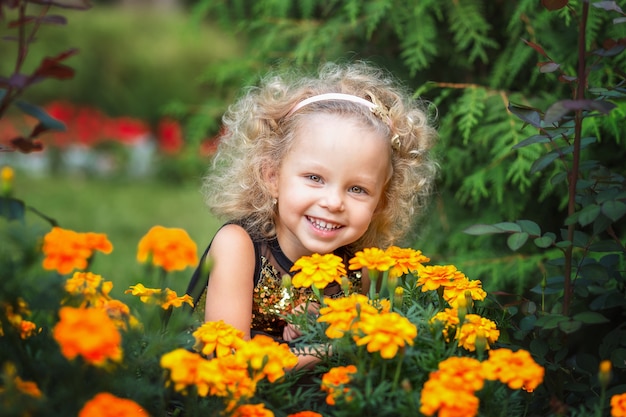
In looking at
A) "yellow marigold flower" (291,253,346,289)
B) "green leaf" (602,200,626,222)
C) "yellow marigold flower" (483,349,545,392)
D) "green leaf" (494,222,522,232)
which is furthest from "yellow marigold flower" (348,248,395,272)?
"green leaf" (602,200,626,222)

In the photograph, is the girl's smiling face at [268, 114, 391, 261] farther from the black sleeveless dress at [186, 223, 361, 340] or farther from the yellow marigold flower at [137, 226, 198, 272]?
the yellow marigold flower at [137, 226, 198, 272]

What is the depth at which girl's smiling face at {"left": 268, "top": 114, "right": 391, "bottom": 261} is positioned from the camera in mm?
2252

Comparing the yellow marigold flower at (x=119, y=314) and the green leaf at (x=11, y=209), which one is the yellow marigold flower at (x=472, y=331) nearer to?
the yellow marigold flower at (x=119, y=314)

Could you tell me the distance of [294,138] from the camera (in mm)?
2391

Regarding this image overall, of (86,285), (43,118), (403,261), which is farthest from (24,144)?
(403,261)

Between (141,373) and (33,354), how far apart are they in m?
0.23

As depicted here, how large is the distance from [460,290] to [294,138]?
760 mm

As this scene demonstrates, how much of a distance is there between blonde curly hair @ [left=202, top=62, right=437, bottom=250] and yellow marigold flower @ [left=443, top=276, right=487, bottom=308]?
63cm

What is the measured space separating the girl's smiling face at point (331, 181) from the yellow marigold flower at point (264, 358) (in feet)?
2.21

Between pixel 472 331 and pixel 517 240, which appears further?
pixel 517 240

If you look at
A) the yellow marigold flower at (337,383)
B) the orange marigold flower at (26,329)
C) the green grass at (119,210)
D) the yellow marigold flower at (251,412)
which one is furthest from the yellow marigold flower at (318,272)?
the green grass at (119,210)

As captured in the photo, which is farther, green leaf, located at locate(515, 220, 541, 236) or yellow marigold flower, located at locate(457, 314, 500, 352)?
green leaf, located at locate(515, 220, 541, 236)

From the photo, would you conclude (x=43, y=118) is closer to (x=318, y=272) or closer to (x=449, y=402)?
(x=318, y=272)

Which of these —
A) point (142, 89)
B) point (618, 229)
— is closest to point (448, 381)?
point (618, 229)
